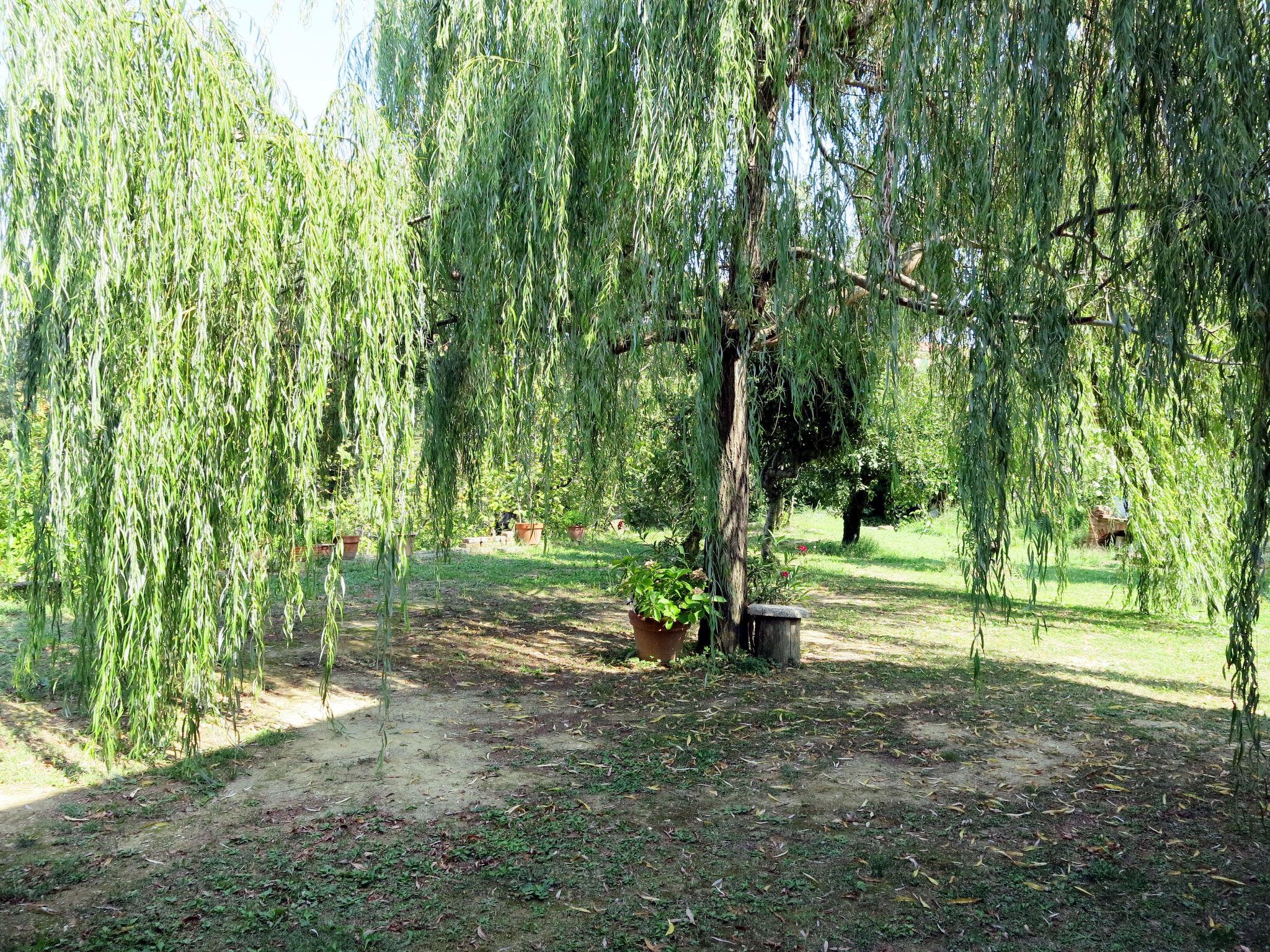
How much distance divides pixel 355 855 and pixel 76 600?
1673 mm

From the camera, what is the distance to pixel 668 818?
12.2 feet

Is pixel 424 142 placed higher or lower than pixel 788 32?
lower

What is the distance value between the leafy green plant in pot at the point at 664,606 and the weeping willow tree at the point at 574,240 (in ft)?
6.09

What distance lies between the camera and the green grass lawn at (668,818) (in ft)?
9.27

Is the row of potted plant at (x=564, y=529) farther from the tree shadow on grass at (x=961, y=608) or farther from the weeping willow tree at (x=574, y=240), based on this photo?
the weeping willow tree at (x=574, y=240)

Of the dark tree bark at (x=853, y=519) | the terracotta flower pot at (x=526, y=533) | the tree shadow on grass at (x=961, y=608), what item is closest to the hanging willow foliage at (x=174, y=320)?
the tree shadow on grass at (x=961, y=608)

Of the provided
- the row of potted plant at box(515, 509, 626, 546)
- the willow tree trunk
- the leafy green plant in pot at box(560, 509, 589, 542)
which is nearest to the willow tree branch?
the willow tree trunk

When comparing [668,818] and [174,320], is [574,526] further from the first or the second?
[174,320]

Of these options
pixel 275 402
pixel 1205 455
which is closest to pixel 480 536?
pixel 1205 455

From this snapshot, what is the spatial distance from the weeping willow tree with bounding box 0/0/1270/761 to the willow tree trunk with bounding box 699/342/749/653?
1545 mm

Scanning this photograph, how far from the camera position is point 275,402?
358 cm

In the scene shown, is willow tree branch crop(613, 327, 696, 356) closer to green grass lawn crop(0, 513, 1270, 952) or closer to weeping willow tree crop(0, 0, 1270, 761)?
weeping willow tree crop(0, 0, 1270, 761)

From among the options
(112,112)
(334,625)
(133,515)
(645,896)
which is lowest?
(645,896)

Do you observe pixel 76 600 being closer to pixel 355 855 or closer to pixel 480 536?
pixel 355 855
